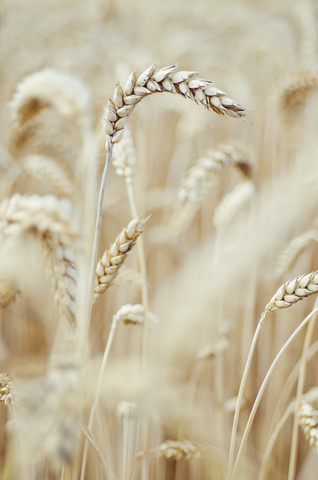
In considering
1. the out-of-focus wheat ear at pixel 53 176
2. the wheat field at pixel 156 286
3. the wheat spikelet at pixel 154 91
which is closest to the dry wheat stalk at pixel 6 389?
the wheat field at pixel 156 286

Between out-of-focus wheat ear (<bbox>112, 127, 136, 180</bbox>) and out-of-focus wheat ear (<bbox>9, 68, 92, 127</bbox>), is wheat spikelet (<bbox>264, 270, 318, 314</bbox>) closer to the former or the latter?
out-of-focus wheat ear (<bbox>112, 127, 136, 180</bbox>)

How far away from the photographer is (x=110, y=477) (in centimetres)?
48

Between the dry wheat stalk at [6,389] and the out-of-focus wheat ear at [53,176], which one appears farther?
the out-of-focus wheat ear at [53,176]

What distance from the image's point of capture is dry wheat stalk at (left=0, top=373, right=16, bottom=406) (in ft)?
1.37

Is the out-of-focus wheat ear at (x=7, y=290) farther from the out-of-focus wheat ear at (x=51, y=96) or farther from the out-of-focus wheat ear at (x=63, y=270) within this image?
the out-of-focus wheat ear at (x=51, y=96)

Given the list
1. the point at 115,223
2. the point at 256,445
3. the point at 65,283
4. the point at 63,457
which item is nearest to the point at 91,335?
the point at 115,223

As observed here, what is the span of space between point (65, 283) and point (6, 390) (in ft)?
0.46

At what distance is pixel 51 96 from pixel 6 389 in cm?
48

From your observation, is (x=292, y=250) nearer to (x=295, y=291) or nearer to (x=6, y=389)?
(x=295, y=291)

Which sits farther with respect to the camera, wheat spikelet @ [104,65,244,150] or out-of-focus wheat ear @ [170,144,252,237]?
out-of-focus wheat ear @ [170,144,252,237]

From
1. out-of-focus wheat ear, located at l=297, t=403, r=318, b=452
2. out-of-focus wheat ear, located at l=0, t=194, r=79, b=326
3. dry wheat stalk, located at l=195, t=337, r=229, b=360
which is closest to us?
out-of-focus wheat ear, located at l=0, t=194, r=79, b=326

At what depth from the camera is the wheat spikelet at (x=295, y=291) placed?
39 cm

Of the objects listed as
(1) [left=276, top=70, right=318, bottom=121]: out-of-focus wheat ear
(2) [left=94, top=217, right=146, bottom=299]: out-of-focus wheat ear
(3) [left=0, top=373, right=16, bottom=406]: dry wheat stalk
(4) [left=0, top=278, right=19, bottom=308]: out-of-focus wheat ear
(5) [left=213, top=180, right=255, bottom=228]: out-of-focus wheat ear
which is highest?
(1) [left=276, top=70, right=318, bottom=121]: out-of-focus wheat ear

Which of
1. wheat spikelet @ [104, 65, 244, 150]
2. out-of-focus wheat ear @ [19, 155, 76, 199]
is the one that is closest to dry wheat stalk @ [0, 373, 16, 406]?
wheat spikelet @ [104, 65, 244, 150]
